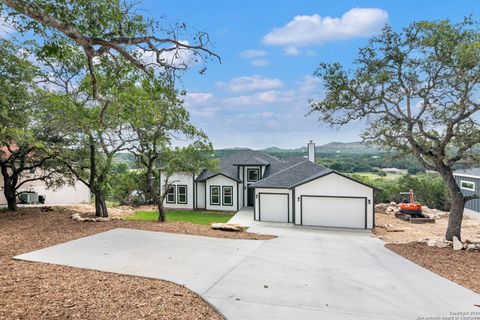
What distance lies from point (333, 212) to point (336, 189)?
137cm

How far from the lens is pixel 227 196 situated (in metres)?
24.6

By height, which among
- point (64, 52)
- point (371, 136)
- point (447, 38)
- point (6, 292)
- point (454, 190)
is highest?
point (447, 38)

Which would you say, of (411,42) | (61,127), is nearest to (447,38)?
(411,42)

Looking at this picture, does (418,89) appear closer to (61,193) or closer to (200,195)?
(200,195)

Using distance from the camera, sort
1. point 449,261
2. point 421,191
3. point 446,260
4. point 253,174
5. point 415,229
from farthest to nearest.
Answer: point 421,191, point 253,174, point 415,229, point 446,260, point 449,261

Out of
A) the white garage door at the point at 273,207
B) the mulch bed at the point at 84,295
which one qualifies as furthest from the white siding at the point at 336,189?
the mulch bed at the point at 84,295

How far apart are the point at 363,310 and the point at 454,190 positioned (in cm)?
891

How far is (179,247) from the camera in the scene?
882cm

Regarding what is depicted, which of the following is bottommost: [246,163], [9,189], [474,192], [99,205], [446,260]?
[446,260]

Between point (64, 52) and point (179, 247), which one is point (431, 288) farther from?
point (64, 52)

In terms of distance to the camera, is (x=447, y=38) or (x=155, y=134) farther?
(x=155, y=134)

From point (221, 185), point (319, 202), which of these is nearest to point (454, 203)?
point (319, 202)

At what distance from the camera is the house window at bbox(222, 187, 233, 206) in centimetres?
2445

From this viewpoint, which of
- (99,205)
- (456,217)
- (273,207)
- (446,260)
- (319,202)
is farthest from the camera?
(273,207)
